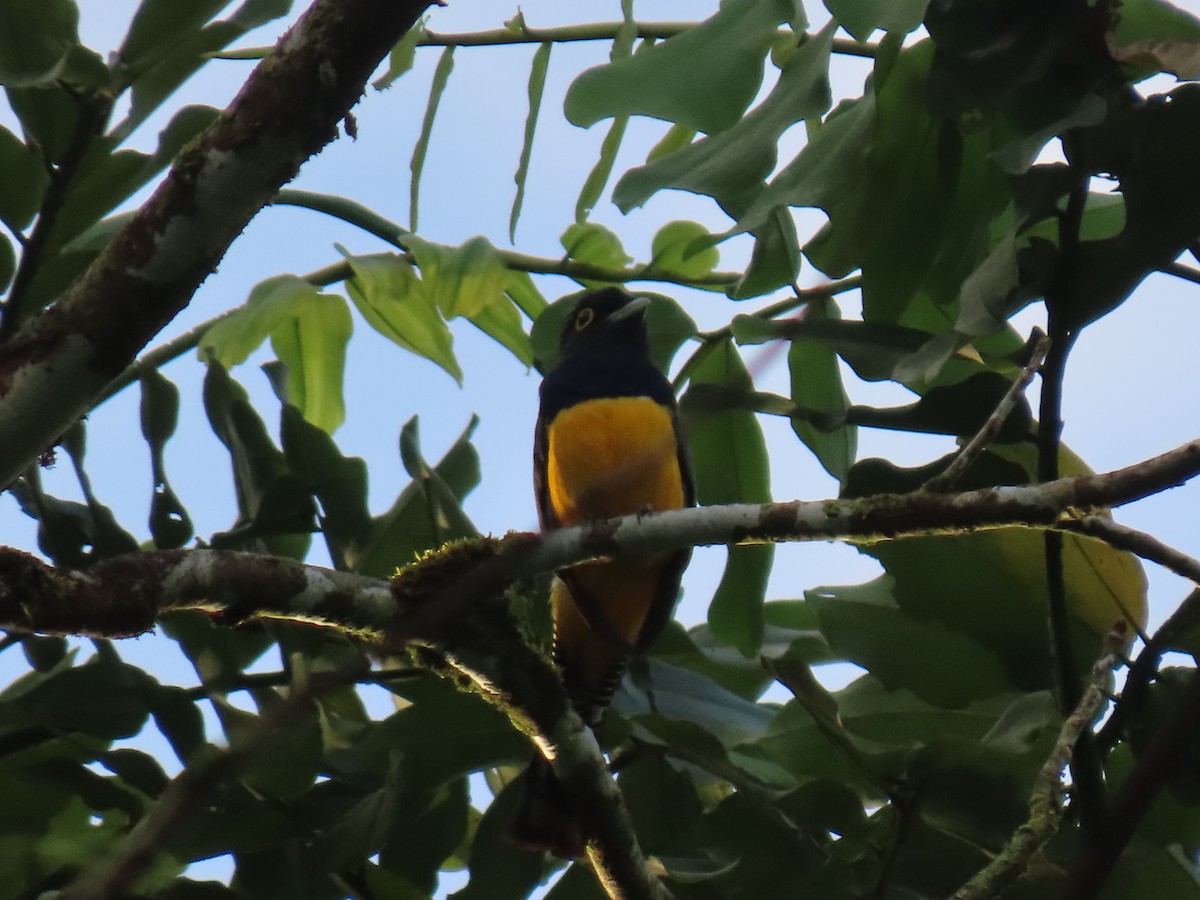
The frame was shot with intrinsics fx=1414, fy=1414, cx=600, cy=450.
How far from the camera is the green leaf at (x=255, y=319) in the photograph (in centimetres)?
336

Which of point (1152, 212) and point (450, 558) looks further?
point (450, 558)

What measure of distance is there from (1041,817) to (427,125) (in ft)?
7.29

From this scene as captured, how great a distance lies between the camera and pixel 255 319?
11.1 ft

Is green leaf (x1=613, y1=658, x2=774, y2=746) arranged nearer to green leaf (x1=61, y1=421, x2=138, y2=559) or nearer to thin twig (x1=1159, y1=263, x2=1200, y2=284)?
green leaf (x1=61, y1=421, x2=138, y2=559)

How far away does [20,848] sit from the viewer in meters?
2.52

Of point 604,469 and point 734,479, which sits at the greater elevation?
point 604,469

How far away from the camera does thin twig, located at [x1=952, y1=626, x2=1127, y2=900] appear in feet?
7.34

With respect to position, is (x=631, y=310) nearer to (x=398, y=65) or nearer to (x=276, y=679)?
(x=398, y=65)

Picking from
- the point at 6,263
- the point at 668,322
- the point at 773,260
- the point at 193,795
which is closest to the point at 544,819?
the point at 668,322

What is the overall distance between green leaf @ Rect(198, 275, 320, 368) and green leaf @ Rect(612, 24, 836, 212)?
1.20m

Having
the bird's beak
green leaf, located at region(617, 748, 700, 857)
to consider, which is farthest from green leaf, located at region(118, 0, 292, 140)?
the bird's beak

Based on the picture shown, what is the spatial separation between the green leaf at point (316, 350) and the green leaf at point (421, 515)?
479mm

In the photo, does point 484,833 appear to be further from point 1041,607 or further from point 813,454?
point 1041,607

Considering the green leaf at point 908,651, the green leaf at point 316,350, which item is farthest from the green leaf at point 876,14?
the green leaf at point 316,350
